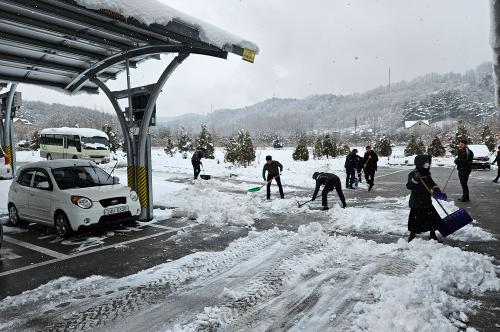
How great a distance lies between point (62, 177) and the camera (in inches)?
307

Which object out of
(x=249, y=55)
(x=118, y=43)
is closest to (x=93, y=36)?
(x=118, y=43)

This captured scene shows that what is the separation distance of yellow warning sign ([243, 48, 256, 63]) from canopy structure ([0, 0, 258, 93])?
0.03 metres

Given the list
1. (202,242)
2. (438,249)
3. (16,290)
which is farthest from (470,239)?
(16,290)

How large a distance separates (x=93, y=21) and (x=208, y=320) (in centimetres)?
593

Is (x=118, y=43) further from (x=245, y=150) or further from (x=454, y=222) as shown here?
(x=245, y=150)

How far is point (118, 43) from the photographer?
8.40 metres

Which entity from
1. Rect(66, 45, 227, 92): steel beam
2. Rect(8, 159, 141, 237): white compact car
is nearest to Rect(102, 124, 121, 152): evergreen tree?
Rect(66, 45, 227, 92): steel beam

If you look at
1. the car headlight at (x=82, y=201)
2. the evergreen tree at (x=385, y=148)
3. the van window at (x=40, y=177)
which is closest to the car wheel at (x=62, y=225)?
the car headlight at (x=82, y=201)

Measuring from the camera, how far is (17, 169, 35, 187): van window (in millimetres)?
8180

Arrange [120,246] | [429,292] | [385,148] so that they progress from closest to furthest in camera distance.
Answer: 1. [429,292]
2. [120,246]
3. [385,148]

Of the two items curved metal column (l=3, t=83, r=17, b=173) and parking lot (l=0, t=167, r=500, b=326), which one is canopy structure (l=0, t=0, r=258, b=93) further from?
curved metal column (l=3, t=83, r=17, b=173)

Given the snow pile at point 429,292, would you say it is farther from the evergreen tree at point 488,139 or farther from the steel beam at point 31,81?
the evergreen tree at point 488,139

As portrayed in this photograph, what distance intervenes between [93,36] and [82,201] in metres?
3.70

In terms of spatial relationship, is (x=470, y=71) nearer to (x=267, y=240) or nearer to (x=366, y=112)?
(x=366, y=112)
